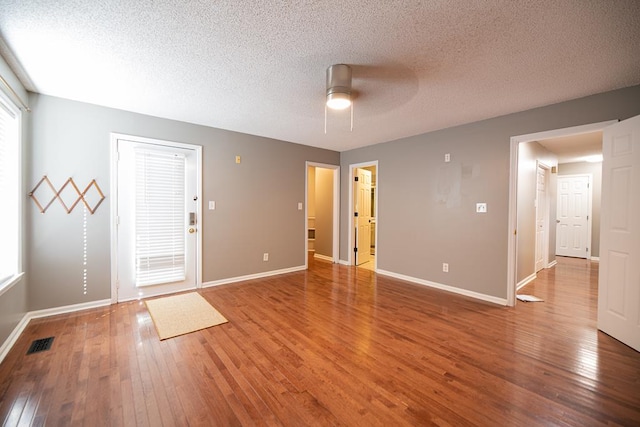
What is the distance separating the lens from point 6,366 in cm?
203

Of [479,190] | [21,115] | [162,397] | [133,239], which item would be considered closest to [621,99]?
[479,190]

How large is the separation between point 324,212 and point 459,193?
306 cm

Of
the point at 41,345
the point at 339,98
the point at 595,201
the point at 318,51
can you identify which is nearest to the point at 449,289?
the point at 339,98

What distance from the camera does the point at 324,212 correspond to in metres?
6.21

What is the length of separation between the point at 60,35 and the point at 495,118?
4516mm

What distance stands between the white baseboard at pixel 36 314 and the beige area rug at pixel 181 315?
57 cm

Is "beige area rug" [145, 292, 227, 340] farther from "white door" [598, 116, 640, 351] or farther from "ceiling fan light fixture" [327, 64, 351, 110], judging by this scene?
"white door" [598, 116, 640, 351]

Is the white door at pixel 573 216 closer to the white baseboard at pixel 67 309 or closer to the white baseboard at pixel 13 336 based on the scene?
the white baseboard at pixel 67 309

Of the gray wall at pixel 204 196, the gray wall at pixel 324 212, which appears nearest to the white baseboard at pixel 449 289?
the gray wall at pixel 324 212

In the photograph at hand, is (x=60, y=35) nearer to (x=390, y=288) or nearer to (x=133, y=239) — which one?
(x=133, y=239)

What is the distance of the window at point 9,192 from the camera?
7.68 ft

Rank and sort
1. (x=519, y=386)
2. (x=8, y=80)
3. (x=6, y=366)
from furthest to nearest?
1. (x=8, y=80)
2. (x=6, y=366)
3. (x=519, y=386)

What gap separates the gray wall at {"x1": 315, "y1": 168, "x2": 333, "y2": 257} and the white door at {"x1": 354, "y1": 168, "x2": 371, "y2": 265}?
25.5 inches

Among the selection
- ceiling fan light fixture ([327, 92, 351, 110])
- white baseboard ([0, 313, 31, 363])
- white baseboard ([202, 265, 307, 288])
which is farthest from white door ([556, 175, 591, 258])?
white baseboard ([0, 313, 31, 363])
